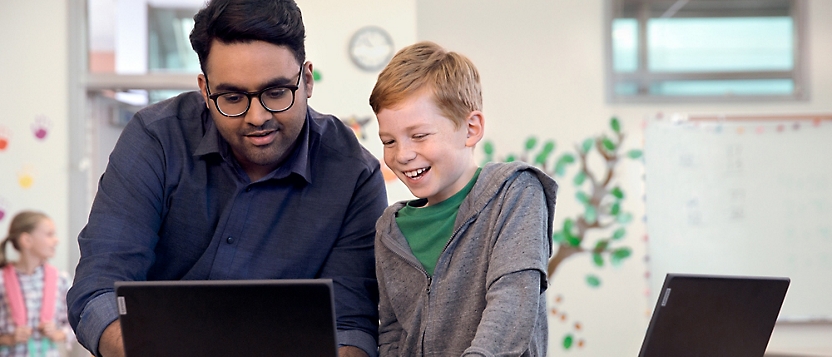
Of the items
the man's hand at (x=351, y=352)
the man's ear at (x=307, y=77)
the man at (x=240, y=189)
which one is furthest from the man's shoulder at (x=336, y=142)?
the man's hand at (x=351, y=352)

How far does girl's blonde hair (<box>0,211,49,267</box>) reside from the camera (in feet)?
12.6

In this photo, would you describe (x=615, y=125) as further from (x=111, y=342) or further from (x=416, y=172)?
(x=111, y=342)

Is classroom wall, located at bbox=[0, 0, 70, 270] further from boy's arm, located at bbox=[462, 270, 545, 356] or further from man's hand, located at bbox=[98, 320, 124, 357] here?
boy's arm, located at bbox=[462, 270, 545, 356]

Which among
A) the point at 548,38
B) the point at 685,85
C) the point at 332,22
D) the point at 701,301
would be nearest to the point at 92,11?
the point at 332,22

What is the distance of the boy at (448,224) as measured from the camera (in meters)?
1.12

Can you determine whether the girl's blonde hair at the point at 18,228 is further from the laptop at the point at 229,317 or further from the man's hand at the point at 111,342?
the laptop at the point at 229,317

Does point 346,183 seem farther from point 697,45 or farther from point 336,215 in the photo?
point 697,45

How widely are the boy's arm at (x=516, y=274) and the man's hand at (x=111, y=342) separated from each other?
1.78 feet

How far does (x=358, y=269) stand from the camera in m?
1.42

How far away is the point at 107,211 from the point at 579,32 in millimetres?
3483

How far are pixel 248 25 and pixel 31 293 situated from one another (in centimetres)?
311

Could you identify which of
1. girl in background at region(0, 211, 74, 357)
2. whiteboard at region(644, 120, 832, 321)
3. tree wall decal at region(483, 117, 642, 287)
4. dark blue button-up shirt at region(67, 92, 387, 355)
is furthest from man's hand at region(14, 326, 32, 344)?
whiteboard at region(644, 120, 832, 321)

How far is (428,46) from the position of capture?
1.34 metres

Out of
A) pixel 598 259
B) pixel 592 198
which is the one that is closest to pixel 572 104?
pixel 592 198
